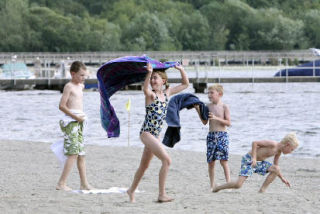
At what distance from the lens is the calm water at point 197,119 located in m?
19.8

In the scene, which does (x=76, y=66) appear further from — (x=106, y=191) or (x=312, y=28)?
(x=312, y=28)

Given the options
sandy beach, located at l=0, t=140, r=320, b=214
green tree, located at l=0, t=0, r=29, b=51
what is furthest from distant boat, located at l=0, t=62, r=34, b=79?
green tree, located at l=0, t=0, r=29, b=51

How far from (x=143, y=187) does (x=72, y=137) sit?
1.50 metres

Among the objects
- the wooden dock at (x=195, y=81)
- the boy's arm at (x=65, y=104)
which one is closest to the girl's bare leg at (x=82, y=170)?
the boy's arm at (x=65, y=104)

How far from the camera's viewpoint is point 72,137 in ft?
30.8

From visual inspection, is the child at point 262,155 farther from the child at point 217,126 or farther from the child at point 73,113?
the child at point 73,113

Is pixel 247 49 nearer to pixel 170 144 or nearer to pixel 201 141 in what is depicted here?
pixel 201 141

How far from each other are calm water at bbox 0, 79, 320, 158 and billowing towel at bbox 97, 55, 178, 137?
7790 mm

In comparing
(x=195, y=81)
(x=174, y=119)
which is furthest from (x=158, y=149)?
(x=195, y=81)

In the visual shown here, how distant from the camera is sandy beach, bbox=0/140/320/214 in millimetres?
8477

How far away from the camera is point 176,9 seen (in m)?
138

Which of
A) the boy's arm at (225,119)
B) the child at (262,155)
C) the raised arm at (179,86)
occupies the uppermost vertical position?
the raised arm at (179,86)

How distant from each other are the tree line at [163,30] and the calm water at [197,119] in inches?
2789

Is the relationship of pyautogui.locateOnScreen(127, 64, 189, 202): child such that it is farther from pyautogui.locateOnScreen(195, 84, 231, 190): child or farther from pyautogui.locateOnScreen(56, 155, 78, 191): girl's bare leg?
Result: pyautogui.locateOnScreen(56, 155, 78, 191): girl's bare leg
